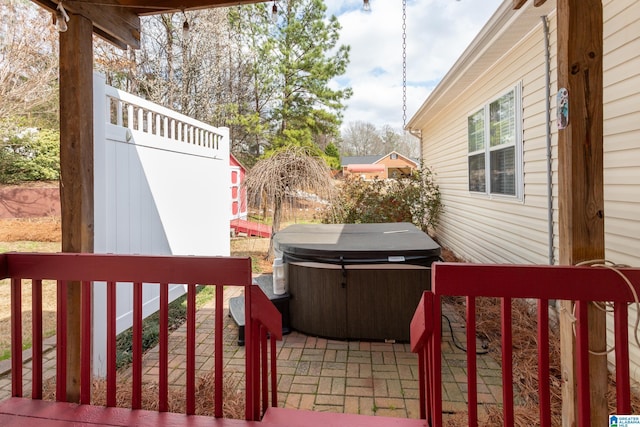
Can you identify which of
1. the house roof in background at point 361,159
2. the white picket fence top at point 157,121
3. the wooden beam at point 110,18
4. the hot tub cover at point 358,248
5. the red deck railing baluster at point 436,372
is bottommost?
the red deck railing baluster at point 436,372

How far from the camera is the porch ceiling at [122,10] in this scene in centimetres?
207

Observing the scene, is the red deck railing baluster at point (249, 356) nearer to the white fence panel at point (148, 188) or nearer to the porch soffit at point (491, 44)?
the white fence panel at point (148, 188)

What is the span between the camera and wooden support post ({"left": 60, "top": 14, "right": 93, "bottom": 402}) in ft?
6.72

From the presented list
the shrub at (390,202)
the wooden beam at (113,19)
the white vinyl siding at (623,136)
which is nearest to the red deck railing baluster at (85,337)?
the wooden beam at (113,19)

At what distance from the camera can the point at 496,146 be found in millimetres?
4914

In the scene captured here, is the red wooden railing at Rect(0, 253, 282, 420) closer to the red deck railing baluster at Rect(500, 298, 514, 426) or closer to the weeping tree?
the red deck railing baluster at Rect(500, 298, 514, 426)

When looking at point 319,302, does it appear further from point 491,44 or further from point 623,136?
point 491,44

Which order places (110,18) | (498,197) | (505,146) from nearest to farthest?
(110,18) → (505,146) → (498,197)


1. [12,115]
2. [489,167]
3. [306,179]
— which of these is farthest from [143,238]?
[12,115]

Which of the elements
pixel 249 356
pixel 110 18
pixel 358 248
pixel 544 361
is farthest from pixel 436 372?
pixel 110 18

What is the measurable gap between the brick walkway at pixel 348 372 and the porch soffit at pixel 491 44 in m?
2.79

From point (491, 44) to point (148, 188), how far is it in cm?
392

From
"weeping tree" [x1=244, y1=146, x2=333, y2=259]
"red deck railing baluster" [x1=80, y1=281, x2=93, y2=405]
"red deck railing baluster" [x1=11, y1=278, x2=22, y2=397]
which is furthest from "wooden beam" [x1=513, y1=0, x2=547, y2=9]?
"weeping tree" [x1=244, y1=146, x2=333, y2=259]

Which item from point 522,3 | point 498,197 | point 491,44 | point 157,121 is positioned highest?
point 491,44
